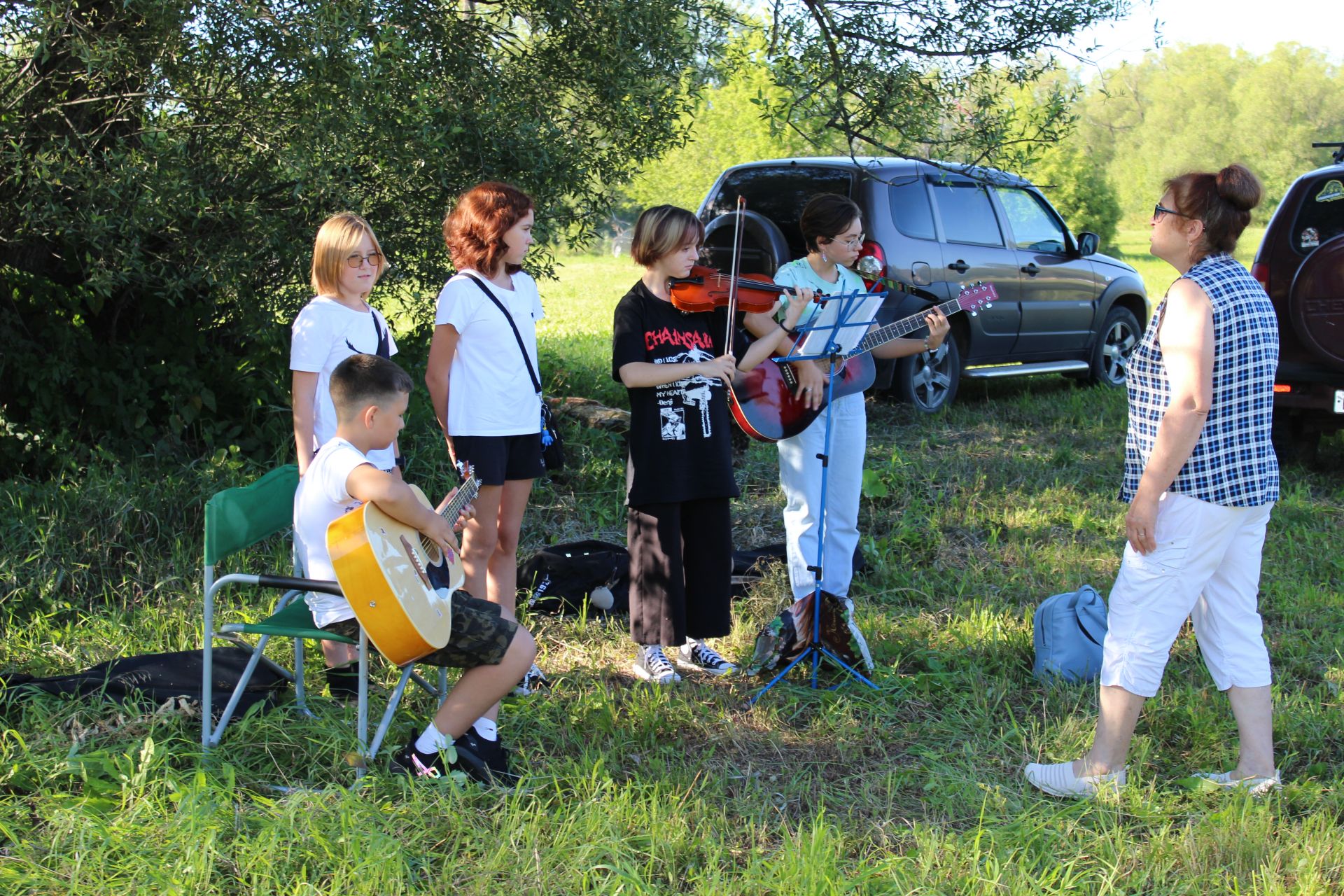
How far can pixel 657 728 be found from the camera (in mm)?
3795

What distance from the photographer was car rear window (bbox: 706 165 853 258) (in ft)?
25.3

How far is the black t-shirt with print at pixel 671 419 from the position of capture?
405cm

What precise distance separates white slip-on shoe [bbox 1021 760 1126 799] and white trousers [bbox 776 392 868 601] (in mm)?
1135

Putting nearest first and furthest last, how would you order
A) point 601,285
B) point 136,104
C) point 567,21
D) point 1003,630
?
point 1003,630, point 136,104, point 567,21, point 601,285

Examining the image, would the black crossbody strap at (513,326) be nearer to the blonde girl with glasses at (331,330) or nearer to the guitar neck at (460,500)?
the blonde girl with glasses at (331,330)

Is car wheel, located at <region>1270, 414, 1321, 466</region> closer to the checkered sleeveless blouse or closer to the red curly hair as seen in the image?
the checkered sleeveless blouse

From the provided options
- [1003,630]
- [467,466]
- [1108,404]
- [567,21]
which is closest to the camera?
[467,466]

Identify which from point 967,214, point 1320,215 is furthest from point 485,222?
point 967,214

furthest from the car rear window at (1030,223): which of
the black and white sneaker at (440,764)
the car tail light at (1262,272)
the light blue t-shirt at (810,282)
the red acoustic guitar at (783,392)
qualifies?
the black and white sneaker at (440,764)

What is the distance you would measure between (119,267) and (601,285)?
781 inches

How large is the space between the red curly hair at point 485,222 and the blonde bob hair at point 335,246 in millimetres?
289

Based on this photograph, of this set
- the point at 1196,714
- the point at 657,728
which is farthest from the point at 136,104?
the point at 1196,714

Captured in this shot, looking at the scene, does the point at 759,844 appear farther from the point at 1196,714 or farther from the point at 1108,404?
the point at 1108,404

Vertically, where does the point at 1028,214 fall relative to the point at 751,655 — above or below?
above
